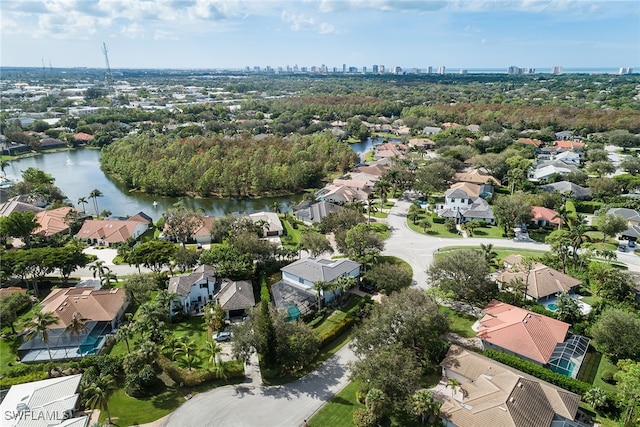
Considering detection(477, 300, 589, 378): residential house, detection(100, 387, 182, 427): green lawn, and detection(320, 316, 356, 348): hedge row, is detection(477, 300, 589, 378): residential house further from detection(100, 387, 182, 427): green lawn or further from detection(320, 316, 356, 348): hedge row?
detection(100, 387, 182, 427): green lawn

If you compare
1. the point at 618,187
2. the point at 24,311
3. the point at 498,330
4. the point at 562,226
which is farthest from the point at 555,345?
the point at 618,187

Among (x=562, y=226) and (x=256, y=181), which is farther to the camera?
(x=256, y=181)

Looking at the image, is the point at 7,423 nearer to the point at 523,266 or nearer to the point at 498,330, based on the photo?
the point at 498,330

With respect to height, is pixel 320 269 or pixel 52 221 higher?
pixel 320 269

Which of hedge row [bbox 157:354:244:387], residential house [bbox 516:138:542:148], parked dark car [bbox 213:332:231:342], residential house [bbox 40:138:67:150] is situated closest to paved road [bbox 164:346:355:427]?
hedge row [bbox 157:354:244:387]

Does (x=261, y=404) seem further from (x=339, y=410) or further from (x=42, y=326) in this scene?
(x=42, y=326)

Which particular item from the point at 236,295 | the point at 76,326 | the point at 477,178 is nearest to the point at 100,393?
the point at 76,326
